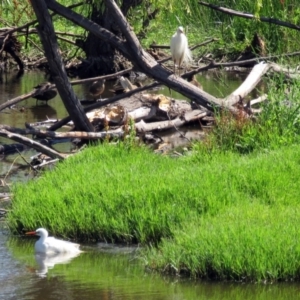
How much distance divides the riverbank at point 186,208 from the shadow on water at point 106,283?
0.40ft

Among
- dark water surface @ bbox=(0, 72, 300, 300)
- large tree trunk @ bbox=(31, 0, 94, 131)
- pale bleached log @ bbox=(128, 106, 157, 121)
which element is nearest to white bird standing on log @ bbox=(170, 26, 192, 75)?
pale bleached log @ bbox=(128, 106, 157, 121)

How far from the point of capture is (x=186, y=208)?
7910 millimetres

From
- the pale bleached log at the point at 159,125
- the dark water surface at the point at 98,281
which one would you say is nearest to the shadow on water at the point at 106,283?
the dark water surface at the point at 98,281

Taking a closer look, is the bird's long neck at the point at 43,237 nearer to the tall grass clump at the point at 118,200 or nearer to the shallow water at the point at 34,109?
the tall grass clump at the point at 118,200

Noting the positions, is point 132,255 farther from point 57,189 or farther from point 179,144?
point 179,144

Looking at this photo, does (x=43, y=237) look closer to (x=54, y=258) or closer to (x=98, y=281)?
(x=54, y=258)

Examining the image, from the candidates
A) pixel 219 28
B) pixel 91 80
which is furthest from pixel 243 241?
pixel 219 28

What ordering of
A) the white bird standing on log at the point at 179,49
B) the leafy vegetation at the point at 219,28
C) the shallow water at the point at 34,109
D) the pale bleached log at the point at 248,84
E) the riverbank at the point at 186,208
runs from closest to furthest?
the riverbank at the point at 186,208
the shallow water at the point at 34,109
the pale bleached log at the point at 248,84
the white bird standing on log at the point at 179,49
the leafy vegetation at the point at 219,28

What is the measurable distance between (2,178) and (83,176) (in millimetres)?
1932

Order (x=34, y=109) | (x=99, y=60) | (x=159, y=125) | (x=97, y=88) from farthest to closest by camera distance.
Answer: (x=99, y=60), (x=97, y=88), (x=34, y=109), (x=159, y=125)

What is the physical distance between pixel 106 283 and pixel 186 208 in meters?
1.28

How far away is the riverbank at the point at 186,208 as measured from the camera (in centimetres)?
674

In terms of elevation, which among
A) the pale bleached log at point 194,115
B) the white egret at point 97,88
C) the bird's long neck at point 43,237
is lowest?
the bird's long neck at point 43,237

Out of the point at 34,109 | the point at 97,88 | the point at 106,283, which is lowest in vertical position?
the point at 106,283
